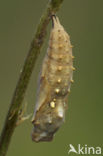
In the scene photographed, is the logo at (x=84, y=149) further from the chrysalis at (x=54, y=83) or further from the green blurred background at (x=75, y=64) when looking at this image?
the chrysalis at (x=54, y=83)

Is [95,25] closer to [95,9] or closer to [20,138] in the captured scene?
[95,9]

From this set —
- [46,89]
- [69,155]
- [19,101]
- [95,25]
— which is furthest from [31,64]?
[95,25]

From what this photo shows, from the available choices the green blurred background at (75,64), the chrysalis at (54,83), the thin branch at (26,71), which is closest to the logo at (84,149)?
the green blurred background at (75,64)

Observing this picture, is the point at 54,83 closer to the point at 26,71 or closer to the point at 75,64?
the point at 26,71

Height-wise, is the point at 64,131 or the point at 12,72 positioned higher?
the point at 12,72

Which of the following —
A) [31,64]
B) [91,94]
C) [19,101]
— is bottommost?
[19,101]

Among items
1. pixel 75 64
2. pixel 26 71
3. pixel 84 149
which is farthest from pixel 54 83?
pixel 75 64
